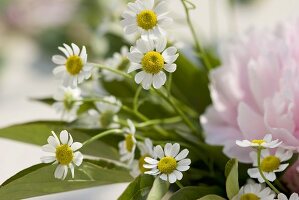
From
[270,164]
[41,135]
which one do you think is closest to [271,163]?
[270,164]

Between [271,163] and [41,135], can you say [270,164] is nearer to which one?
[271,163]

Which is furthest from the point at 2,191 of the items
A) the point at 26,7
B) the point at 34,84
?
the point at 26,7

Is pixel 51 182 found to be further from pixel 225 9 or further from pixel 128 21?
pixel 225 9

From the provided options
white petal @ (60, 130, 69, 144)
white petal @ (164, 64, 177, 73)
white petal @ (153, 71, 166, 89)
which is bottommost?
white petal @ (60, 130, 69, 144)

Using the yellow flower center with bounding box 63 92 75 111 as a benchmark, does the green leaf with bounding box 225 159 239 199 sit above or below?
below
